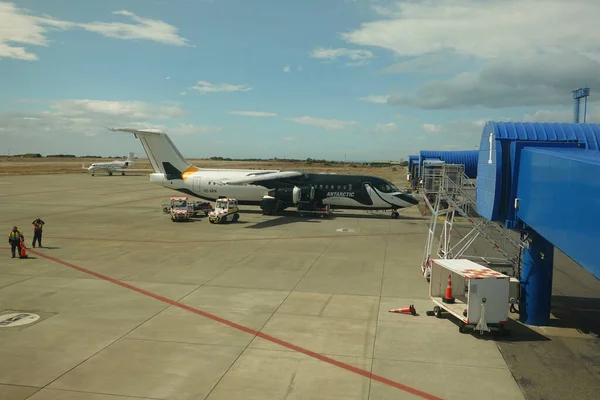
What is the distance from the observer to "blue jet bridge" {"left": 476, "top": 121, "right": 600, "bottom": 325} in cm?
1104

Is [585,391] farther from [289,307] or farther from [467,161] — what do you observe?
[467,161]

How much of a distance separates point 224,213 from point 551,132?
81.4 ft

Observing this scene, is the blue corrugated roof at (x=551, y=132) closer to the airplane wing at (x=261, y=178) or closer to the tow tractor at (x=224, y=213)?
the tow tractor at (x=224, y=213)

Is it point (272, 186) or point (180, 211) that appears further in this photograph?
point (272, 186)

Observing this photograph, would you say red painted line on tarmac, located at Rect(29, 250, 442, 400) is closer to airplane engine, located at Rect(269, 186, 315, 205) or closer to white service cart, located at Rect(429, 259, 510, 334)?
white service cart, located at Rect(429, 259, 510, 334)

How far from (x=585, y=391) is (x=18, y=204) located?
5089 centimetres

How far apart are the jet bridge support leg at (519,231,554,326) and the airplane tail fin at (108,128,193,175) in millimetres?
33186

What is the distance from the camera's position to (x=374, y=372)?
37.3 feet

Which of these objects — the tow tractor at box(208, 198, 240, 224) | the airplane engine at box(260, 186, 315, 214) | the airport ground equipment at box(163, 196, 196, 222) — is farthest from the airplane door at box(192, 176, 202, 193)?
the airplane engine at box(260, 186, 315, 214)

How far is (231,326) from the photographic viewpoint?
14.4 meters

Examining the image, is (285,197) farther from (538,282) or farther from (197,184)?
(538,282)

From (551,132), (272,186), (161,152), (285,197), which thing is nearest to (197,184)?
(161,152)

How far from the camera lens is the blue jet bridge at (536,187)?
1104 centimetres

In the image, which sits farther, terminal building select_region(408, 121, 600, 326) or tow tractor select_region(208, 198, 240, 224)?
tow tractor select_region(208, 198, 240, 224)
